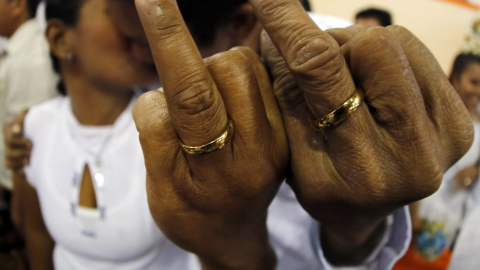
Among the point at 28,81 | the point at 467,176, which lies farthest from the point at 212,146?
the point at 28,81

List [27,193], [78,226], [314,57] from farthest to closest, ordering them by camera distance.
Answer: [27,193] → [78,226] → [314,57]

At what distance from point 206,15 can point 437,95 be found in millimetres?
305

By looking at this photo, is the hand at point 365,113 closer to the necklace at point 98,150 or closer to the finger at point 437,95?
the finger at point 437,95

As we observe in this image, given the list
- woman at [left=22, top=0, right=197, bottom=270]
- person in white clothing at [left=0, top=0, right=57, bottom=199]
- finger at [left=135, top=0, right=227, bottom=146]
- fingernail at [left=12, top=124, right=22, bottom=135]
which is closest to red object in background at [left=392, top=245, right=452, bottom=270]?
woman at [left=22, top=0, right=197, bottom=270]

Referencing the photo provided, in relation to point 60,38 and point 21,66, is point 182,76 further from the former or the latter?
point 21,66

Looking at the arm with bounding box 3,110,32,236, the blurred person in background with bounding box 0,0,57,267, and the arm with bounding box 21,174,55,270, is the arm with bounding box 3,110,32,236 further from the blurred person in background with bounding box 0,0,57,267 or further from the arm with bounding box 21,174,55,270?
the blurred person in background with bounding box 0,0,57,267

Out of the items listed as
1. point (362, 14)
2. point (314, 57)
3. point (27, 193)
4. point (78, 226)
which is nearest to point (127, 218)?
point (78, 226)

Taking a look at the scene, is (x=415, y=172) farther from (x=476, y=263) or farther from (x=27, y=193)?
(x=27, y=193)

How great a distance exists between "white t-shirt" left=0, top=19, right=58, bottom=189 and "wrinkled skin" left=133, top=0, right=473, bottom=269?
0.92 metres

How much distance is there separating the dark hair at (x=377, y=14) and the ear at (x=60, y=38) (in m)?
0.69

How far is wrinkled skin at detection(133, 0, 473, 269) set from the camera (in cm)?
35

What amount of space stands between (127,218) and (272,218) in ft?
0.97

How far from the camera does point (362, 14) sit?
3.54 ft

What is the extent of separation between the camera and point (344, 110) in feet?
1.17
